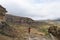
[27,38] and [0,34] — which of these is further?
[27,38]

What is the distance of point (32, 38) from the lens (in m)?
50.8

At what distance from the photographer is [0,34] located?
4169 centimetres

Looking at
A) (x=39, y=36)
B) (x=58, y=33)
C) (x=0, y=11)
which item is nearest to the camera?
(x=58, y=33)

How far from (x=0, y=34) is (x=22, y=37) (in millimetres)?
6214

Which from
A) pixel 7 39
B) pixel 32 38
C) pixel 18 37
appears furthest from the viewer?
pixel 32 38

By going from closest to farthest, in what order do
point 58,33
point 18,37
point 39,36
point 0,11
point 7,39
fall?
point 58,33 → point 7,39 → point 18,37 → point 0,11 → point 39,36

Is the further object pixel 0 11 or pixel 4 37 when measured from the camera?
pixel 0 11

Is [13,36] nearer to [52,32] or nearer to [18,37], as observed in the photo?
[18,37]

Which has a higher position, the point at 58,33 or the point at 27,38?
the point at 58,33

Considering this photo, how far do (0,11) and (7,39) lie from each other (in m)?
8.84

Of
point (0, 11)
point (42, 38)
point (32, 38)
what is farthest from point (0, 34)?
point (42, 38)

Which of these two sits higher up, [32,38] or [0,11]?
[0,11]

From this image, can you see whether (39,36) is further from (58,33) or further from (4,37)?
(58,33)

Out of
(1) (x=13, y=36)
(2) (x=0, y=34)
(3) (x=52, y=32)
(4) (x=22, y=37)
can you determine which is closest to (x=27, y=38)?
(4) (x=22, y=37)
